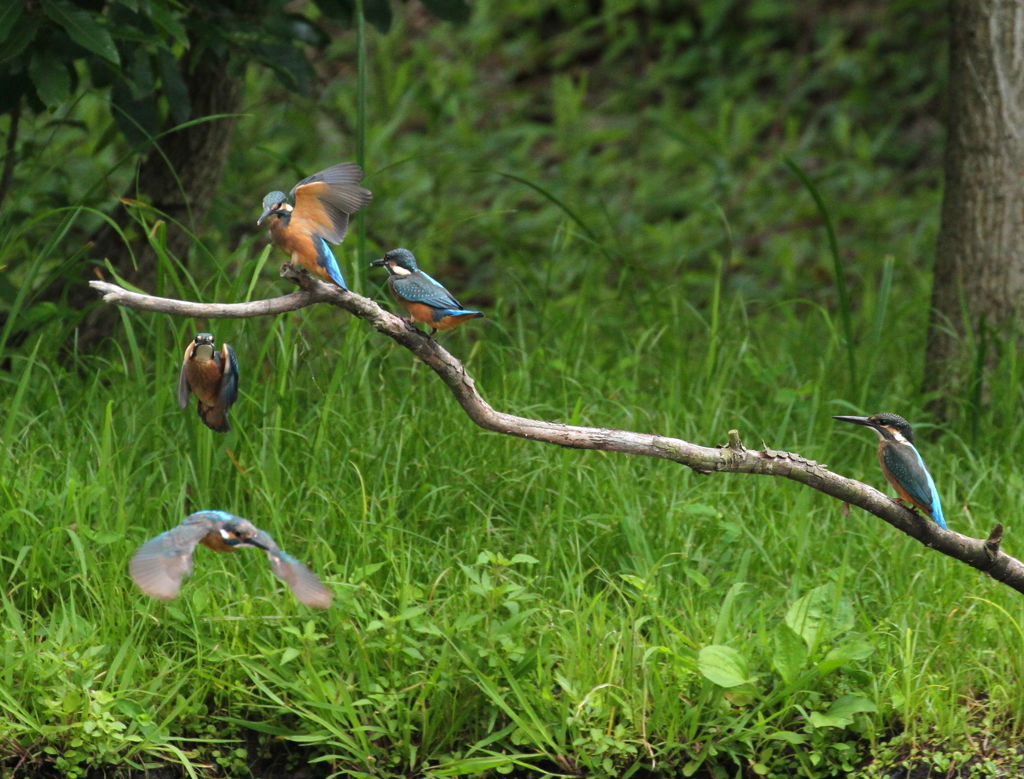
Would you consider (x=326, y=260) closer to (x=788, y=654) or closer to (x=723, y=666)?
(x=723, y=666)

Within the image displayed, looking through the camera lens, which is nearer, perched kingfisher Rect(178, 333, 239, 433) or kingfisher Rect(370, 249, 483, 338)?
perched kingfisher Rect(178, 333, 239, 433)

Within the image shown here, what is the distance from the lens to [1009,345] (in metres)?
4.00

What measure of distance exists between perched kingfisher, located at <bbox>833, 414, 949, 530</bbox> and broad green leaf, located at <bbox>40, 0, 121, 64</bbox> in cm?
224

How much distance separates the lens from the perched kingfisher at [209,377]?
183 centimetres

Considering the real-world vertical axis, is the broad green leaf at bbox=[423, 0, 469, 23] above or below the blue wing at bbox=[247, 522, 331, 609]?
above

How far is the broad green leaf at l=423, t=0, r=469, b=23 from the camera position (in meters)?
3.79

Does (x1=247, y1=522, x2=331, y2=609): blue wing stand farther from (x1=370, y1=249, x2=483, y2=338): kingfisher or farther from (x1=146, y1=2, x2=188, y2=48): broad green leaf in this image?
(x1=146, y1=2, x2=188, y2=48): broad green leaf

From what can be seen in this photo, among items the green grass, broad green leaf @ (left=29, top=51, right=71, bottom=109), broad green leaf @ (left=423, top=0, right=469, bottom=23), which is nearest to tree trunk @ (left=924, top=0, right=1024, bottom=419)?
the green grass

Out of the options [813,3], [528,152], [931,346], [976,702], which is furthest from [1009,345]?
[813,3]

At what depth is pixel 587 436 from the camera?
2180 mm

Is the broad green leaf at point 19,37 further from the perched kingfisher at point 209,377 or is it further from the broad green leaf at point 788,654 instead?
the broad green leaf at point 788,654

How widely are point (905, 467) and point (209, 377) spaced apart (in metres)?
1.47

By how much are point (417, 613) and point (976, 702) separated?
4.87ft

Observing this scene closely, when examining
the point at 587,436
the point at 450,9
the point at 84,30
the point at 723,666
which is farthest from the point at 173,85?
the point at 723,666
